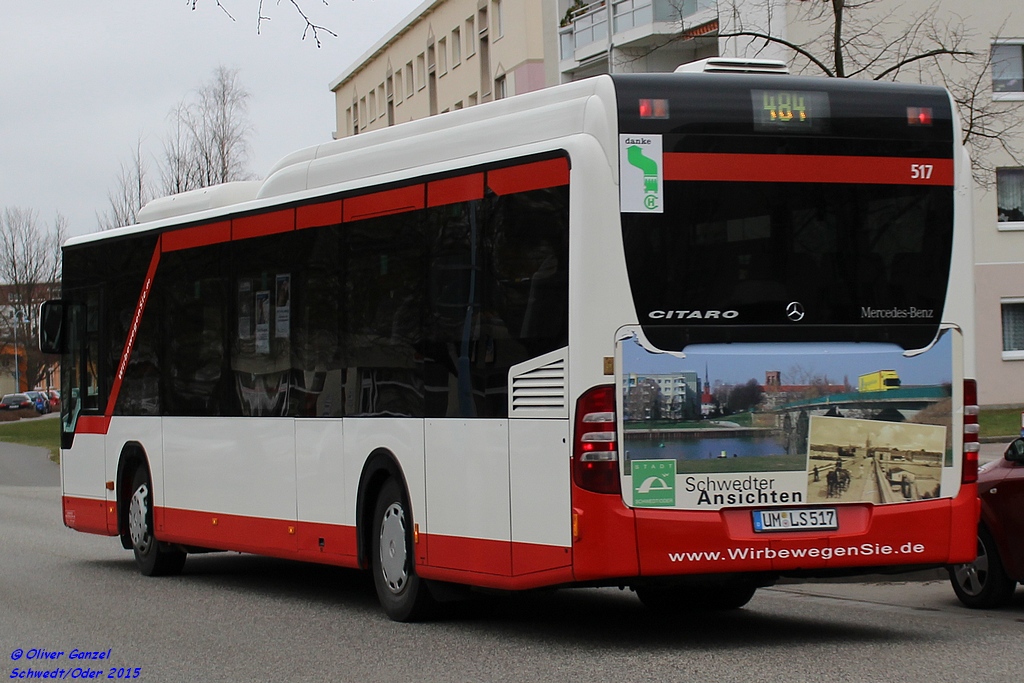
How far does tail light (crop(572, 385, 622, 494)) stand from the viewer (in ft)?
29.3

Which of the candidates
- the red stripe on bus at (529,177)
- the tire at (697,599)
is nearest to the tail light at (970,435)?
the tire at (697,599)

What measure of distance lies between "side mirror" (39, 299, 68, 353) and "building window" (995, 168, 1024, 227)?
106ft

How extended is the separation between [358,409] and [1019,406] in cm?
3366

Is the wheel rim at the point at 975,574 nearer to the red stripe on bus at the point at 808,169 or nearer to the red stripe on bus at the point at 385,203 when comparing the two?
the red stripe on bus at the point at 808,169

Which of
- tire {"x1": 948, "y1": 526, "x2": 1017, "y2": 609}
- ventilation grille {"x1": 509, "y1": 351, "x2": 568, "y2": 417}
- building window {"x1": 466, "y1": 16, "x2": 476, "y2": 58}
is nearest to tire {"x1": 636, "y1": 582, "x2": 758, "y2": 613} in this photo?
tire {"x1": 948, "y1": 526, "x2": 1017, "y2": 609}

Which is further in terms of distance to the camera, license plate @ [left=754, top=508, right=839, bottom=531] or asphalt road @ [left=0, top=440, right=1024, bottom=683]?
license plate @ [left=754, top=508, right=839, bottom=531]

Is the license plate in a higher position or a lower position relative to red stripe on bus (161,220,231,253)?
lower

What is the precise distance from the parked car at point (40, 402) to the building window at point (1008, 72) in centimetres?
8214

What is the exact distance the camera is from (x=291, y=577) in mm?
14852

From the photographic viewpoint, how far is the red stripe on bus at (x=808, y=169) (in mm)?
9234

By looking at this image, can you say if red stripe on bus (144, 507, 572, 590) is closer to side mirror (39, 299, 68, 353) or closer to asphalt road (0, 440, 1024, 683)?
asphalt road (0, 440, 1024, 683)

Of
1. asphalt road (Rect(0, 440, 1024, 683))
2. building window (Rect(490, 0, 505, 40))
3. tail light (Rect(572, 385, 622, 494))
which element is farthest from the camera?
building window (Rect(490, 0, 505, 40))

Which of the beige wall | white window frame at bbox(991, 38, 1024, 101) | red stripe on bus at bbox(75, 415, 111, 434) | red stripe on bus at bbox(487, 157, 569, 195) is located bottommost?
red stripe on bus at bbox(75, 415, 111, 434)

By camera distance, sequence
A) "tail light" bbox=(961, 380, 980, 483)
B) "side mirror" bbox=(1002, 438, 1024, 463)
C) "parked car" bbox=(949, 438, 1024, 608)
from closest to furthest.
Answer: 1. "tail light" bbox=(961, 380, 980, 483)
2. "parked car" bbox=(949, 438, 1024, 608)
3. "side mirror" bbox=(1002, 438, 1024, 463)
